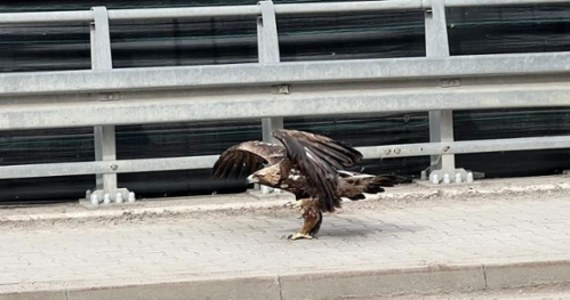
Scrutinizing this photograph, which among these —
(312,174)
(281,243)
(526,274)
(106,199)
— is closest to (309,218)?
(281,243)

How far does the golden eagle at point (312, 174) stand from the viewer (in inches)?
358

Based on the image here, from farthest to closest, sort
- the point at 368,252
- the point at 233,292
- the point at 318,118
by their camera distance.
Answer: the point at 318,118
the point at 368,252
the point at 233,292

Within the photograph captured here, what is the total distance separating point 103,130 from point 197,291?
2.97 m

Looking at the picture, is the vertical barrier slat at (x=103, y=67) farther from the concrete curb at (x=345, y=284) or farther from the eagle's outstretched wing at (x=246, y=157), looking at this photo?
the concrete curb at (x=345, y=284)

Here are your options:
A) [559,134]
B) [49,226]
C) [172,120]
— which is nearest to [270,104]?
[172,120]

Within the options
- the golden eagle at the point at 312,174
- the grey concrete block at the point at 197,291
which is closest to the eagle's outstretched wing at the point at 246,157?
the golden eagle at the point at 312,174

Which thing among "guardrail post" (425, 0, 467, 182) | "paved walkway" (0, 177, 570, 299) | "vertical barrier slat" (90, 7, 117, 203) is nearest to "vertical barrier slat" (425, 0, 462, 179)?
"guardrail post" (425, 0, 467, 182)

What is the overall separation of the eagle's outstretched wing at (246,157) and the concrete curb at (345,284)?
1.81 m

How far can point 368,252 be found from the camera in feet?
28.7

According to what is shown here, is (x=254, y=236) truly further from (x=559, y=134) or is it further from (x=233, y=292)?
(x=559, y=134)

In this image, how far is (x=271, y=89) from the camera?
10609 mm

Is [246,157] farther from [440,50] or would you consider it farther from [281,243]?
[440,50]

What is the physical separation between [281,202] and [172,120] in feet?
3.71

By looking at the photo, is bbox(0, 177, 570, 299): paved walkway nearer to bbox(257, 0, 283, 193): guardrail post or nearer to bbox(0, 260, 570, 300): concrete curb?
bbox(0, 260, 570, 300): concrete curb
